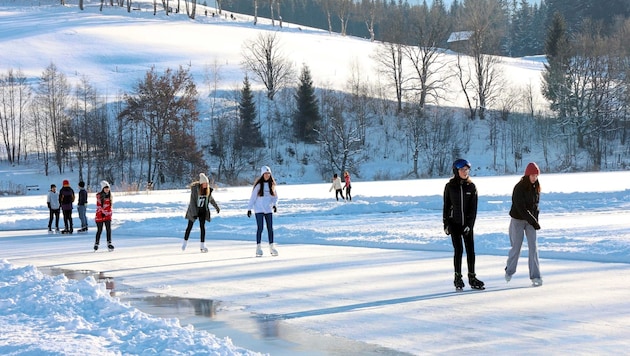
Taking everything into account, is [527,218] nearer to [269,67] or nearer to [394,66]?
[394,66]

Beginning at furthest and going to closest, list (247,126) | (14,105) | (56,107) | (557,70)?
(557,70) → (14,105) → (247,126) → (56,107)

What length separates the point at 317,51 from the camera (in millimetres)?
95875

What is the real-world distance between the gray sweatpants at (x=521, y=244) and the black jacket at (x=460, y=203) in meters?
0.83

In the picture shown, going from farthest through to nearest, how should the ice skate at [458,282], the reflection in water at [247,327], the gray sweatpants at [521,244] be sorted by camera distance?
the gray sweatpants at [521,244] < the ice skate at [458,282] < the reflection in water at [247,327]

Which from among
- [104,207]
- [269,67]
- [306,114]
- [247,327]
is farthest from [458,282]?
[269,67]

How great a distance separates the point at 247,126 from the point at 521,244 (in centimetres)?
5872

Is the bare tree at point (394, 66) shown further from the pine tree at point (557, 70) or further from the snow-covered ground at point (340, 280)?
the snow-covered ground at point (340, 280)

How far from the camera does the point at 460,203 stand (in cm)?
976

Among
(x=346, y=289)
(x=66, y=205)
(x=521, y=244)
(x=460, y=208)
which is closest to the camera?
(x=460, y=208)

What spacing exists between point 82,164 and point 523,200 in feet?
198

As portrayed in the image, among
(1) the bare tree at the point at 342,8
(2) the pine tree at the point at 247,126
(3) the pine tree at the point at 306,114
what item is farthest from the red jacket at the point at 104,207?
(1) the bare tree at the point at 342,8

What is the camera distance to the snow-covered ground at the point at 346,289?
710 cm

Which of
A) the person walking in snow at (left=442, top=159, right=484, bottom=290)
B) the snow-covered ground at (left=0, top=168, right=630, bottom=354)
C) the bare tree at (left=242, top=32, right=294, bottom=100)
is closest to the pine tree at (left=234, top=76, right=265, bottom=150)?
the bare tree at (left=242, top=32, right=294, bottom=100)

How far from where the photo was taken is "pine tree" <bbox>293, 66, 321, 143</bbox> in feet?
224
